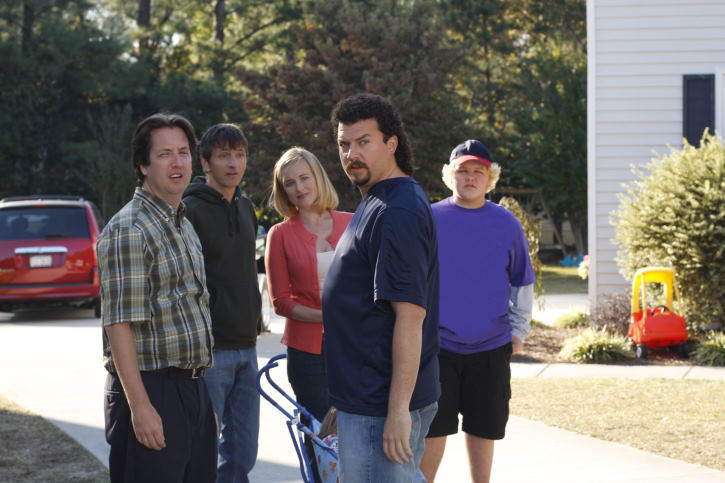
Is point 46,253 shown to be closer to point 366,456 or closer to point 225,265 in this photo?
point 225,265

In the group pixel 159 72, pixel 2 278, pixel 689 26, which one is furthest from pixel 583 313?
pixel 159 72

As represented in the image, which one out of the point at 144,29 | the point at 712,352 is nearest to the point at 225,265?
the point at 712,352

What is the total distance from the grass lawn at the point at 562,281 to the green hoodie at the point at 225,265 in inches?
588

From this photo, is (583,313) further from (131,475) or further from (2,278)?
(131,475)

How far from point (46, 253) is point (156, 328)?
10.7 metres

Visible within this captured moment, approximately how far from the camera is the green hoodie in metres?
4.09

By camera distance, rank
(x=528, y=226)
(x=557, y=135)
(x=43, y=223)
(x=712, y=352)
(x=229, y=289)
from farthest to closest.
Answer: (x=557, y=135), (x=43, y=223), (x=528, y=226), (x=712, y=352), (x=229, y=289)

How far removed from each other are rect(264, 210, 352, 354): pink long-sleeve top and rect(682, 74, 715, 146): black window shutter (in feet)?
28.0

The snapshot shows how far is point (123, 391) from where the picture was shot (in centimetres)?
312

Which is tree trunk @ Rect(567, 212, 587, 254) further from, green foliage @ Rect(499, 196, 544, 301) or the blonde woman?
the blonde woman

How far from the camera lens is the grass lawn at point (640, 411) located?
588 cm

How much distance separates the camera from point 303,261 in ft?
14.3

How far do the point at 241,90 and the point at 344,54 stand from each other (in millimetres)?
7942

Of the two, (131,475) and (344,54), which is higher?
(344,54)
